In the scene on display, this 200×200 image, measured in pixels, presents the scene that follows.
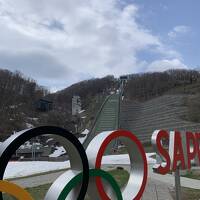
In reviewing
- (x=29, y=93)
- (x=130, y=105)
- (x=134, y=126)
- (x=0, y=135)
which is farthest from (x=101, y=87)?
(x=134, y=126)

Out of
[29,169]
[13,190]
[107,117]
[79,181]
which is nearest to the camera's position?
[13,190]

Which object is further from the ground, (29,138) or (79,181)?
(29,138)

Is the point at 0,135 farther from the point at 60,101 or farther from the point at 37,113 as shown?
the point at 60,101

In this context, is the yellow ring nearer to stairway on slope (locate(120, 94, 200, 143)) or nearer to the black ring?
the black ring

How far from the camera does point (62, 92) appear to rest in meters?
164

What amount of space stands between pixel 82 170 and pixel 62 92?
518 ft

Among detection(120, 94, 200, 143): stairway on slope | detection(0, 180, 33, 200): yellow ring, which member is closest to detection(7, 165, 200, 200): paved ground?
detection(0, 180, 33, 200): yellow ring

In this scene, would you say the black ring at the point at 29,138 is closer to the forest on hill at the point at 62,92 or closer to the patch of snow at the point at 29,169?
the patch of snow at the point at 29,169

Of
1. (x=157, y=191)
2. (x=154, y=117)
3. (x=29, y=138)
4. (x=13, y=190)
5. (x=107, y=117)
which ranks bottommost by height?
(x=157, y=191)

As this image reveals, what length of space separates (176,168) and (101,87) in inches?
5906

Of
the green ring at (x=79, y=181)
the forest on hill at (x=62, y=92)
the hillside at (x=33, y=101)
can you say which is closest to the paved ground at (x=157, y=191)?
the green ring at (x=79, y=181)

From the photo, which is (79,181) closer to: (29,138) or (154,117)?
(29,138)

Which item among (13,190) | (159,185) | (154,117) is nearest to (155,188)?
(159,185)

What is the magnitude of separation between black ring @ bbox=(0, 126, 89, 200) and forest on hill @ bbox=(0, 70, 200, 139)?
286 ft
